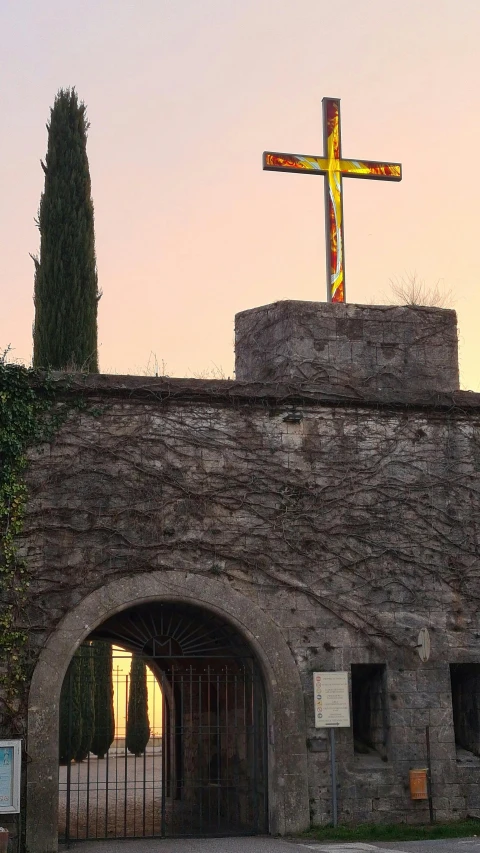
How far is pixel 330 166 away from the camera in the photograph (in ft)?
43.2

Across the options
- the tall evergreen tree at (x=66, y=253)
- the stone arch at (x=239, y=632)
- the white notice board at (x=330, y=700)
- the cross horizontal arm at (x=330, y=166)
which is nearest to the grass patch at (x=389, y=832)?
the stone arch at (x=239, y=632)

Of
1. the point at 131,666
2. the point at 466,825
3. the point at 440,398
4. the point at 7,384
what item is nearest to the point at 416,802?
the point at 466,825

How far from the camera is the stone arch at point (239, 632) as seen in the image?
10555 mm

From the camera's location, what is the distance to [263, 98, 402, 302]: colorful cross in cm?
1288

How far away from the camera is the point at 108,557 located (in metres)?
11.3

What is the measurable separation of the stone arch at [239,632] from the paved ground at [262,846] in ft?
1.54

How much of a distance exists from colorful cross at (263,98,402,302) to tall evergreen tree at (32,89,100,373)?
7.20 metres

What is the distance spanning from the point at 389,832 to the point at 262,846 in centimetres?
154

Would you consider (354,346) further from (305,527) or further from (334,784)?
(334,784)

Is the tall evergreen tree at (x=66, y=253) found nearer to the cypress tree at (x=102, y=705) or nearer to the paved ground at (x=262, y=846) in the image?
the cypress tree at (x=102, y=705)

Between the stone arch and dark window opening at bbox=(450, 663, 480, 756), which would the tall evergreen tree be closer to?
the stone arch

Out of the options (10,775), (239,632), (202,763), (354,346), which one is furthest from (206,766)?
(354,346)

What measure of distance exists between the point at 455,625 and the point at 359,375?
10.1ft

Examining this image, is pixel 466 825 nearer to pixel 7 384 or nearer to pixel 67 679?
pixel 67 679
